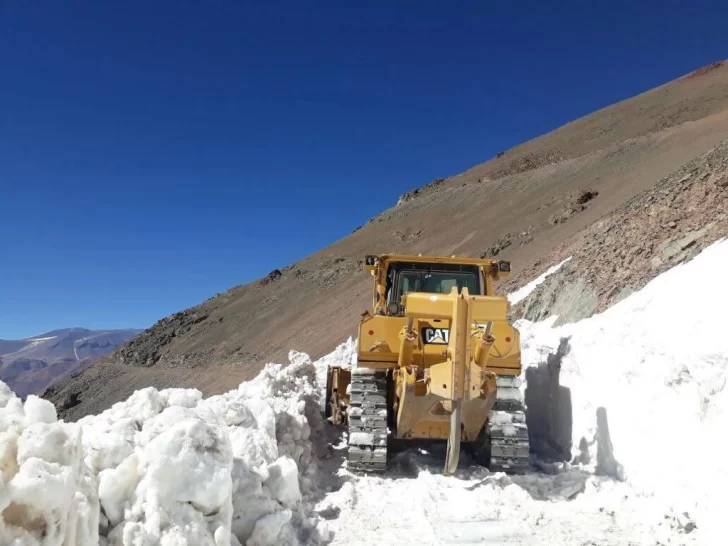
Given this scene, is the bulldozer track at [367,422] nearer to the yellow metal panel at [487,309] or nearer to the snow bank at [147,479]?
the snow bank at [147,479]

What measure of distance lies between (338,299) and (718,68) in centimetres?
6782

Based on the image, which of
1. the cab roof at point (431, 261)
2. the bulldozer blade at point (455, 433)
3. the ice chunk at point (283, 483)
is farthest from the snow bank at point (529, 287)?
the ice chunk at point (283, 483)

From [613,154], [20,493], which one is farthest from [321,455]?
[613,154]

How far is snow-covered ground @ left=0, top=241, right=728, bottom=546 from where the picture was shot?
329cm

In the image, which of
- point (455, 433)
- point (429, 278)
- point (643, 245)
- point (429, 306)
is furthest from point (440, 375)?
point (643, 245)

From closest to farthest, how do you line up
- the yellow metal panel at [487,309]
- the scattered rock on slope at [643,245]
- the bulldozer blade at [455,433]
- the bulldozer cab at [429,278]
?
the bulldozer blade at [455,433] → the yellow metal panel at [487,309] → the bulldozer cab at [429,278] → the scattered rock on slope at [643,245]

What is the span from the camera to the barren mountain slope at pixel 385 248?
Result: 29906mm

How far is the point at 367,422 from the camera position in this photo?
6.54 meters

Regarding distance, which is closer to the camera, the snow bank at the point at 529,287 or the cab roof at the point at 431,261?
the cab roof at the point at 431,261

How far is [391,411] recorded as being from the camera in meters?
7.30

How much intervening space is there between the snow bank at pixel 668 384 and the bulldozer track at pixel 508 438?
0.76 meters

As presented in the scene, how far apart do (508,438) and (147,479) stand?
4.03 m

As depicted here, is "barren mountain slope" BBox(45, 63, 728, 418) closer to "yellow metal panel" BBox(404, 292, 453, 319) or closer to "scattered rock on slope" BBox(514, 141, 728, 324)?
"scattered rock on slope" BBox(514, 141, 728, 324)

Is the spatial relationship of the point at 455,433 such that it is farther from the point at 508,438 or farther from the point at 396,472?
the point at 396,472
